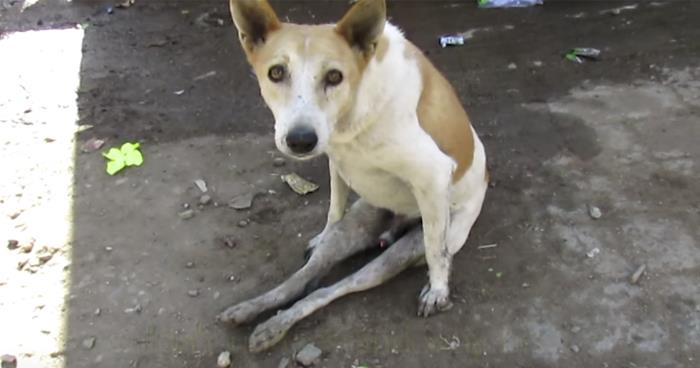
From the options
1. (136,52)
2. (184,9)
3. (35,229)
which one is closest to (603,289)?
(35,229)

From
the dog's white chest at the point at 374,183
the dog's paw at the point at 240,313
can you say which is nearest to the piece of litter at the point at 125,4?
the dog's white chest at the point at 374,183

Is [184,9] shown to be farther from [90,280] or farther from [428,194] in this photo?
[428,194]

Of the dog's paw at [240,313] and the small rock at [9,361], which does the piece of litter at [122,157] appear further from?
the dog's paw at [240,313]

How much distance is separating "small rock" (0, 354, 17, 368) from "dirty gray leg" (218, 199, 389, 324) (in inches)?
32.3

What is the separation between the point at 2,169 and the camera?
392cm

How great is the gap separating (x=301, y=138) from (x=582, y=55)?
311cm

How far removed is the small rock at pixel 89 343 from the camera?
9.48 ft

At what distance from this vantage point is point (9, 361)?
9.30 feet

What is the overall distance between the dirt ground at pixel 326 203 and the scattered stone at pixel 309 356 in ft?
0.11

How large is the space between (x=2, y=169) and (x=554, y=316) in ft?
9.77

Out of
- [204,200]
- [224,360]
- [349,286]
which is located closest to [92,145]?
[204,200]

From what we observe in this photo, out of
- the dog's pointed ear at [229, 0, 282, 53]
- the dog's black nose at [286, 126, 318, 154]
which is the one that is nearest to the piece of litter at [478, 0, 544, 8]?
the dog's pointed ear at [229, 0, 282, 53]

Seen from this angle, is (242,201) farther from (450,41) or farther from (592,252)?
(450,41)

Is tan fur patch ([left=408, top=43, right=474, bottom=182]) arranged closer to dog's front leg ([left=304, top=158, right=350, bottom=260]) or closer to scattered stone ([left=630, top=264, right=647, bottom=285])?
dog's front leg ([left=304, top=158, right=350, bottom=260])
